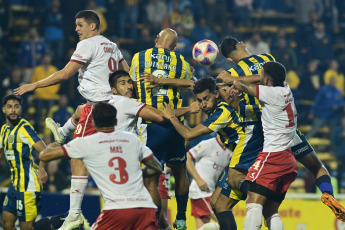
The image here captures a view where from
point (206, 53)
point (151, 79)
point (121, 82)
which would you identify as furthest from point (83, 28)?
point (206, 53)

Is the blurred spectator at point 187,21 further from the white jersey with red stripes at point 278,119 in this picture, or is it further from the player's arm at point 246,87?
the player's arm at point 246,87

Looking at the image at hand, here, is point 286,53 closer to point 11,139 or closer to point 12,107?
point 12,107

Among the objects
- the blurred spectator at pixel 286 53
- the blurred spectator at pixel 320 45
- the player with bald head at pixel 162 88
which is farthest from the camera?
the blurred spectator at pixel 320 45

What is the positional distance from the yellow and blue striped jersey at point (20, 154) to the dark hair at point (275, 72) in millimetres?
4142

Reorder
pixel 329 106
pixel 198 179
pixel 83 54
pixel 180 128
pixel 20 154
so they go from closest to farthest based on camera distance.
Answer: pixel 180 128, pixel 83 54, pixel 20 154, pixel 198 179, pixel 329 106

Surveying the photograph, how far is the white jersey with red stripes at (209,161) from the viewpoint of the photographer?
41.9 feet

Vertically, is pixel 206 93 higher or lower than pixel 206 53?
lower

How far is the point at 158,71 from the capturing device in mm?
9516

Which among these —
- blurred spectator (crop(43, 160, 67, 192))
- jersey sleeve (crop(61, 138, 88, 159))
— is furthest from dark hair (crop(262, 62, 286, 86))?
blurred spectator (crop(43, 160, 67, 192))

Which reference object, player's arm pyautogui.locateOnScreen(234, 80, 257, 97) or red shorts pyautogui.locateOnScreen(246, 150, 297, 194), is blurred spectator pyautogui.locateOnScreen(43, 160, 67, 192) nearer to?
red shorts pyautogui.locateOnScreen(246, 150, 297, 194)

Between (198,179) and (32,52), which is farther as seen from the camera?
(32,52)

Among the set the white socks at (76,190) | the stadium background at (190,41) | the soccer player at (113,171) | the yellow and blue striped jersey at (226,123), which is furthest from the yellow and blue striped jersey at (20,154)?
the stadium background at (190,41)

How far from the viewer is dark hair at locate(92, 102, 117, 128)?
24.0 feet

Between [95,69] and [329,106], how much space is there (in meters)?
10.5
